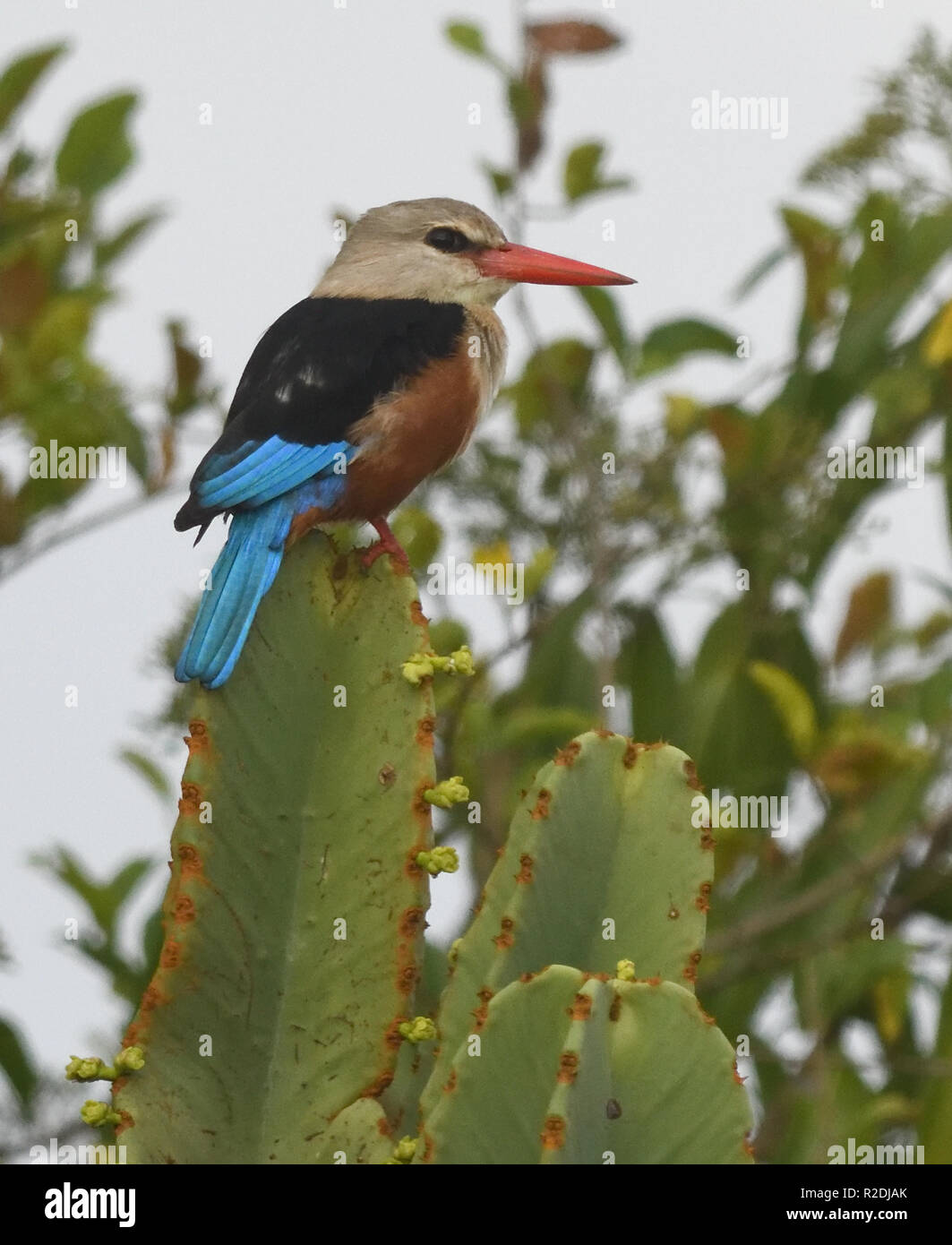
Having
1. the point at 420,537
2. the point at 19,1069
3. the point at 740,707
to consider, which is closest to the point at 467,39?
the point at 420,537

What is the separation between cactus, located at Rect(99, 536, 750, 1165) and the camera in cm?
221

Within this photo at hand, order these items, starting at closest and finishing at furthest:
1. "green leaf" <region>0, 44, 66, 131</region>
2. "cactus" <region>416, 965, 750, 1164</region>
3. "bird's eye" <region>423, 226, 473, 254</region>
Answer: "cactus" <region>416, 965, 750, 1164</region>
"bird's eye" <region>423, 226, 473, 254</region>
"green leaf" <region>0, 44, 66, 131</region>

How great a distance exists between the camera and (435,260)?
3.53 m

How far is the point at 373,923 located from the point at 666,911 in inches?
13.0

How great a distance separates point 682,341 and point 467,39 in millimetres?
741

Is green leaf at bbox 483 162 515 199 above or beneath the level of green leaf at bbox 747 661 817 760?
above

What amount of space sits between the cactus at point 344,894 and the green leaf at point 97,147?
243 centimetres

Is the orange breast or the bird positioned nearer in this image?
the bird

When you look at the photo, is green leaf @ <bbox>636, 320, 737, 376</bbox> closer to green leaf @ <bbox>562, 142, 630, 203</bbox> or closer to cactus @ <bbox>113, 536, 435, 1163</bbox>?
green leaf @ <bbox>562, 142, 630, 203</bbox>

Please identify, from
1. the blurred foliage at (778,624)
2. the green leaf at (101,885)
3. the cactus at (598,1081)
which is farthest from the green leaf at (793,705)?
the cactus at (598,1081)

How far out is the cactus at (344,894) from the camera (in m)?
2.21

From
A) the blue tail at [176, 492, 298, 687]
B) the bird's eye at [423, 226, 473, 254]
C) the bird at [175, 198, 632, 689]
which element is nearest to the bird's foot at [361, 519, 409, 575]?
the bird at [175, 198, 632, 689]
